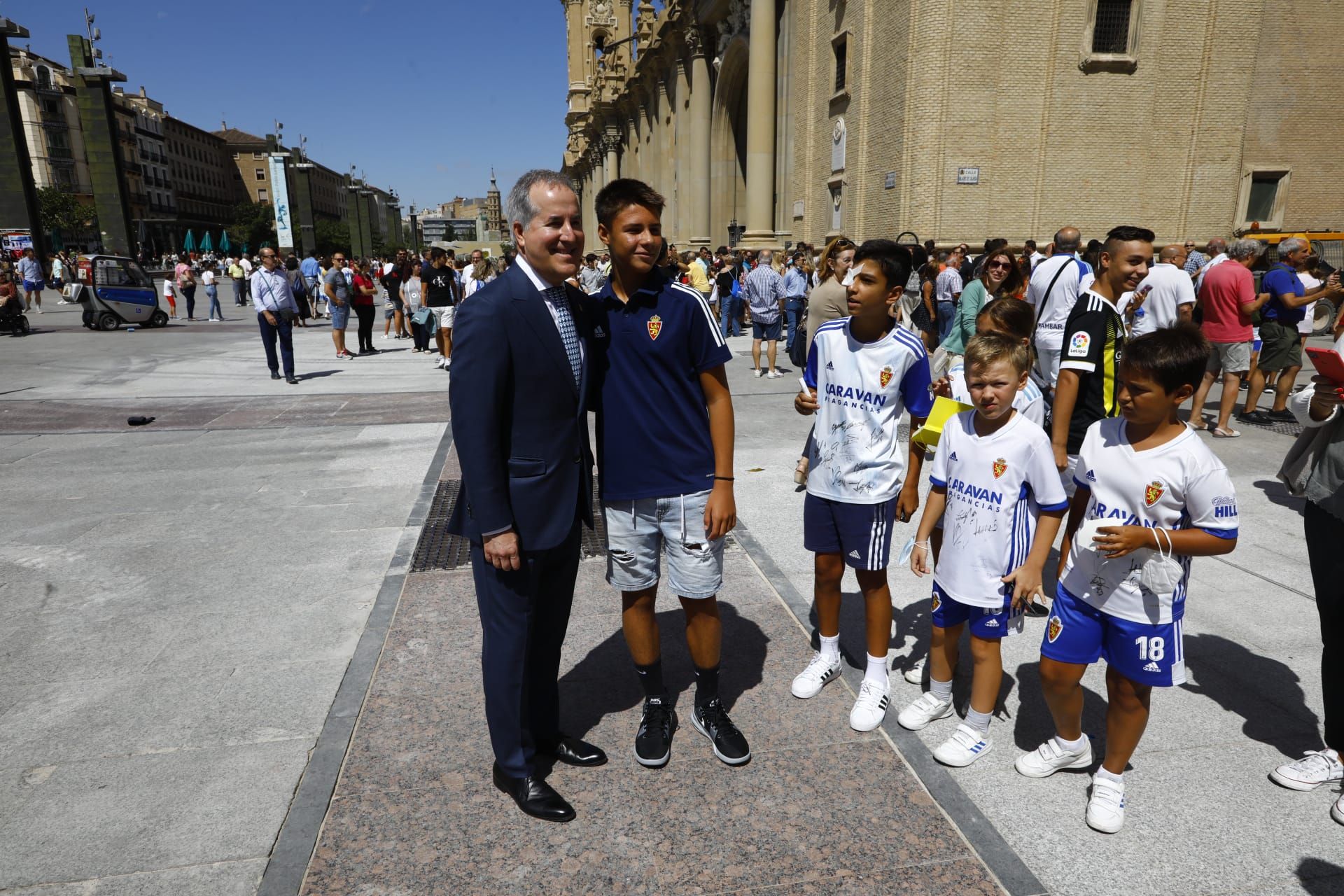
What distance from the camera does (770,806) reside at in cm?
286

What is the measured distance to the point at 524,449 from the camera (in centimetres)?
266

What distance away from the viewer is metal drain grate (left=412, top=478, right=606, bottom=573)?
5.16 m

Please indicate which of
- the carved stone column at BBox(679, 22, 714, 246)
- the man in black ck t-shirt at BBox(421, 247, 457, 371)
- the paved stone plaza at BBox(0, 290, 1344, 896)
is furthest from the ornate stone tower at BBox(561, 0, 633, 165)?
the paved stone plaza at BBox(0, 290, 1344, 896)

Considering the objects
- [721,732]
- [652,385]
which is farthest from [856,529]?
[652,385]

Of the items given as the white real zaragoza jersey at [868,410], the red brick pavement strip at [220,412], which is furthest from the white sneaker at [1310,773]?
the red brick pavement strip at [220,412]

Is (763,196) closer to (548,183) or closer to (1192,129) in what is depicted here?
(1192,129)

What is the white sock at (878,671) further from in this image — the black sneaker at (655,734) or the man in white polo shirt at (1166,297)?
the man in white polo shirt at (1166,297)

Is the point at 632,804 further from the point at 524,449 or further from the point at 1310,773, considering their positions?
the point at 1310,773

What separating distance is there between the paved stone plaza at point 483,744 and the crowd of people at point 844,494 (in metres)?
0.17

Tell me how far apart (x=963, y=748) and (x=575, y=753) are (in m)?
1.50

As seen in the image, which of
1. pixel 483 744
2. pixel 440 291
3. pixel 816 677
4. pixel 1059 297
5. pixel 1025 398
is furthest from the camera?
pixel 440 291

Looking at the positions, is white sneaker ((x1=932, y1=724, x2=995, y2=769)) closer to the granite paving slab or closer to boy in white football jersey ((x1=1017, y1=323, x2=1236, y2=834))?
the granite paving slab

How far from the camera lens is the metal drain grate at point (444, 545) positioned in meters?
5.16

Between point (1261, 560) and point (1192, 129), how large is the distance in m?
20.3
